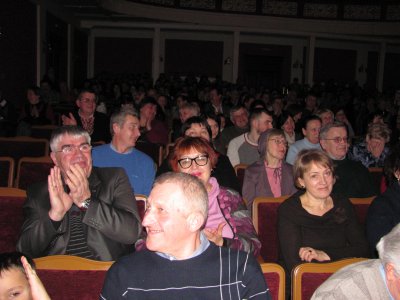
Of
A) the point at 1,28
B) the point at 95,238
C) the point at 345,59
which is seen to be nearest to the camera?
the point at 95,238

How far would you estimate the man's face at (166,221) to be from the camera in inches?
70.4

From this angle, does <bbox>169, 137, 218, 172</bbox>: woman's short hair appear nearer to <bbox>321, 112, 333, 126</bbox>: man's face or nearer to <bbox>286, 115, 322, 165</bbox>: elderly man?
<bbox>286, 115, 322, 165</bbox>: elderly man

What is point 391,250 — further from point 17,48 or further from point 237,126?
point 17,48

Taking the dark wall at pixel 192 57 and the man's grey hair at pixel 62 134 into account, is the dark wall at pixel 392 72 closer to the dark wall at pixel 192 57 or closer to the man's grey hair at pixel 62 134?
the dark wall at pixel 192 57

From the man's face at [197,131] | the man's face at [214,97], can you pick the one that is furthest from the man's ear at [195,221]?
the man's face at [214,97]

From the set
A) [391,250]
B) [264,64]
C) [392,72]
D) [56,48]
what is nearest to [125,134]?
[391,250]

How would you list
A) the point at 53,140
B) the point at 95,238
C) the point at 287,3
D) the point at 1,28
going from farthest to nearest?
the point at 287,3, the point at 1,28, the point at 53,140, the point at 95,238

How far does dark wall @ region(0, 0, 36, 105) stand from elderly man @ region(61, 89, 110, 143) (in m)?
4.56

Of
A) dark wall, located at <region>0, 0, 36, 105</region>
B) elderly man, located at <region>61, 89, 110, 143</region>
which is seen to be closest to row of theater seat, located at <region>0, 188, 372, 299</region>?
elderly man, located at <region>61, 89, 110, 143</region>

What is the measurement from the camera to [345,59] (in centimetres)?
2027

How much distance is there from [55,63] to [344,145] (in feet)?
35.4

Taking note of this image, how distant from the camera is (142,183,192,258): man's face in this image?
1787 mm

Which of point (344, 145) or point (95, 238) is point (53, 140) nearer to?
point (95, 238)

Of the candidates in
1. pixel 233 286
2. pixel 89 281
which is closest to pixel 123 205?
pixel 89 281
